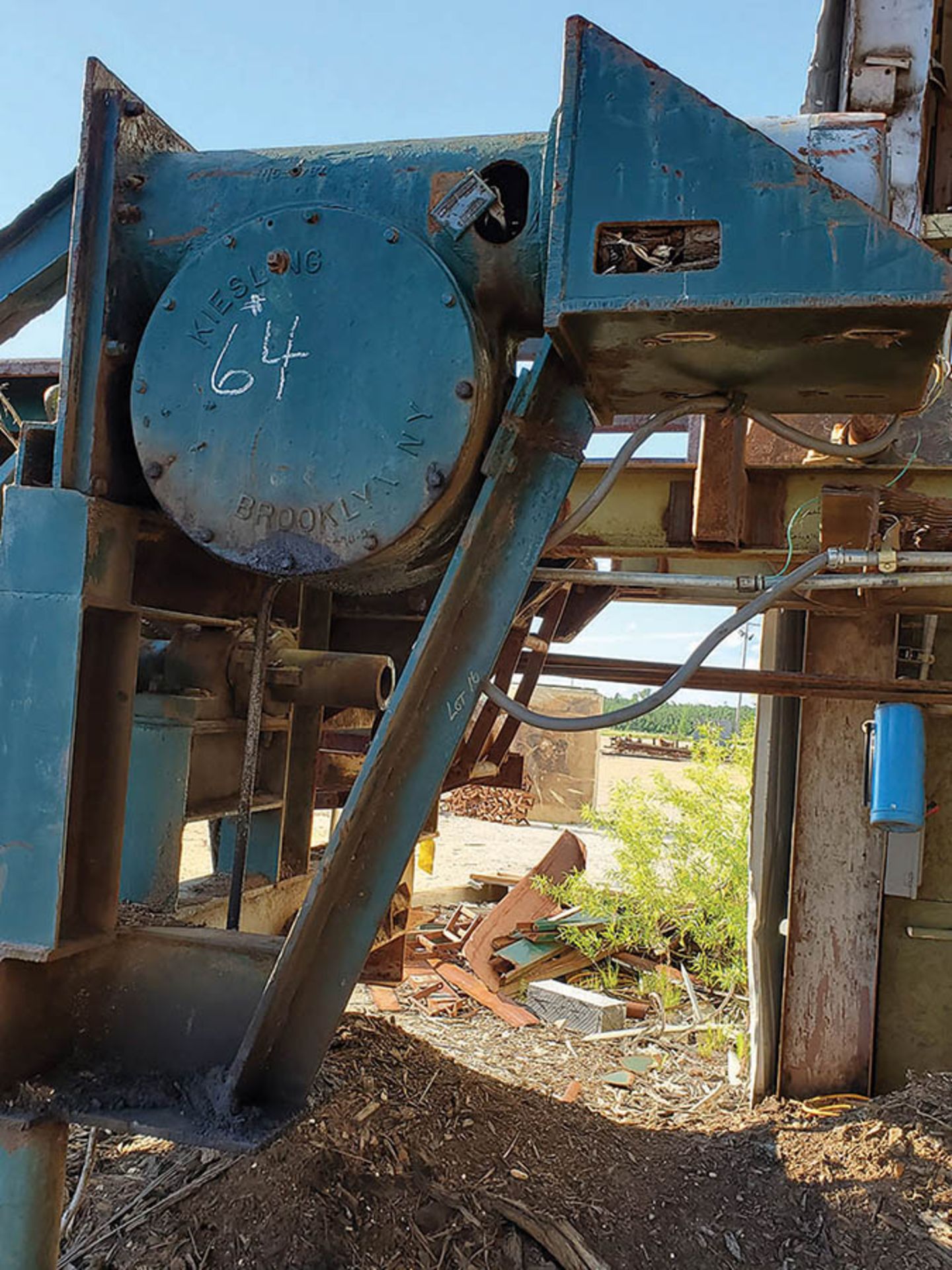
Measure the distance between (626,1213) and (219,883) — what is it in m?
2.05

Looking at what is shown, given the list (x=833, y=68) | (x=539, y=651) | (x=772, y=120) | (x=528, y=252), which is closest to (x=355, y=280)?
(x=528, y=252)

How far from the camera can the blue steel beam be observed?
3010 millimetres

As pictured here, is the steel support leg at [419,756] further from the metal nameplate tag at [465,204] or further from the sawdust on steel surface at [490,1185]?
the sawdust on steel surface at [490,1185]

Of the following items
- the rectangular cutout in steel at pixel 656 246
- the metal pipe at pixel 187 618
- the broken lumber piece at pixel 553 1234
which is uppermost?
the rectangular cutout in steel at pixel 656 246

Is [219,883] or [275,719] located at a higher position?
[275,719]

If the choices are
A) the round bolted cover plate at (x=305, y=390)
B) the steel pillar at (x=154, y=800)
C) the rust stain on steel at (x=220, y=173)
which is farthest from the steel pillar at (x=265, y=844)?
the rust stain on steel at (x=220, y=173)

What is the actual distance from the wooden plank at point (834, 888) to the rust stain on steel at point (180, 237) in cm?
463

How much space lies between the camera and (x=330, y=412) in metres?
2.50

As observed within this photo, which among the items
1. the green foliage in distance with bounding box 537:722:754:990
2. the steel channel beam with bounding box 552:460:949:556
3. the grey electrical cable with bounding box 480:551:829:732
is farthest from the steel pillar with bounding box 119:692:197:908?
the green foliage in distance with bounding box 537:722:754:990

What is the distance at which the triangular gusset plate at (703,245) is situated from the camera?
215 cm

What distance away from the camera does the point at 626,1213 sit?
4230 millimetres

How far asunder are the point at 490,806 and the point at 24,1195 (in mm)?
16449

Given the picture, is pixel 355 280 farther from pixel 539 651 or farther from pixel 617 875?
pixel 617 875

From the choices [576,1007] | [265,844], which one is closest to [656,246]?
[265,844]
